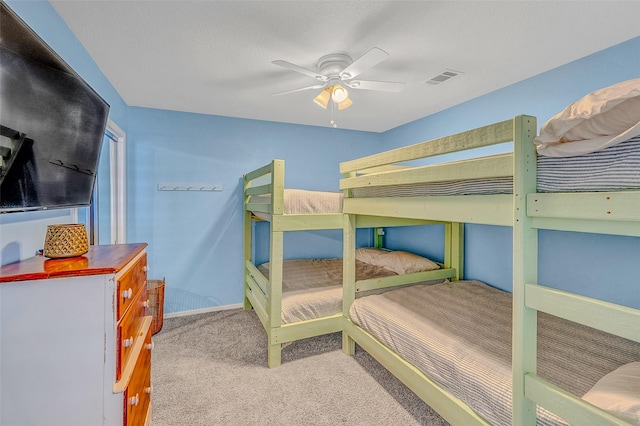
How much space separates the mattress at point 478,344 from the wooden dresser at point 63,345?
4.53 ft

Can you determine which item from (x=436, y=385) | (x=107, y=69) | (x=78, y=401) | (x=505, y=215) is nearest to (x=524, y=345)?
(x=505, y=215)

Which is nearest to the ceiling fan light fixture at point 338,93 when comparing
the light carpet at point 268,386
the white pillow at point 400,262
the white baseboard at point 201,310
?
the white pillow at point 400,262

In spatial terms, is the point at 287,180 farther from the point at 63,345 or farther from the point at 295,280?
the point at 63,345

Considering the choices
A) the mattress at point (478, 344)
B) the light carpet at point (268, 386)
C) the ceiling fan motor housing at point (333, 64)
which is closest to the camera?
the mattress at point (478, 344)

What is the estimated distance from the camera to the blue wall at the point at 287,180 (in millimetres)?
1979

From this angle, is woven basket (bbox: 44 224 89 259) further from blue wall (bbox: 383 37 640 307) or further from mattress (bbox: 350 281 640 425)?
blue wall (bbox: 383 37 640 307)

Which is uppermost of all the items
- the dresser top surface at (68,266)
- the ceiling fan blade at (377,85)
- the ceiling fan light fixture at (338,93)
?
the ceiling fan blade at (377,85)

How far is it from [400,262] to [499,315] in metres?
1.17

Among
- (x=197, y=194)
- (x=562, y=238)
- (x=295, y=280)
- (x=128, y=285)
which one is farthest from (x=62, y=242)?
(x=562, y=238)

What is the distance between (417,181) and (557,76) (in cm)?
158

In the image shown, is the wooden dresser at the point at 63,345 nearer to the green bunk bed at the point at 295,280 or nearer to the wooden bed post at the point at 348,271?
the green bunk bed at the point at 295,280

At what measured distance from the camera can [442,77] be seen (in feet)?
7.74

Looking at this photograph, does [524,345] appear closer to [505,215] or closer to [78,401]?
[505,215]

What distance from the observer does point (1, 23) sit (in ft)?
2.65
